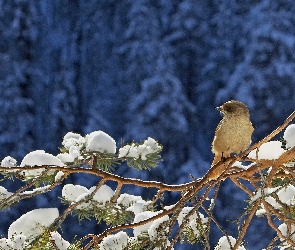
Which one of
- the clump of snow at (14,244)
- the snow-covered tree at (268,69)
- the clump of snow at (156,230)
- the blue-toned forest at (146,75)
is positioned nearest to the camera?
the clump of snow at (14,244)

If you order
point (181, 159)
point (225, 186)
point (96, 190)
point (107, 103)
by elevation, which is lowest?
point (96, 190)

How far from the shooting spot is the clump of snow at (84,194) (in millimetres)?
1513

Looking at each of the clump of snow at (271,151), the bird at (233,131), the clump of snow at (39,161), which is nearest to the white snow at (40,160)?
the clump of snow at (39,161)

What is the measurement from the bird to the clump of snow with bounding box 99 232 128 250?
2.06ft

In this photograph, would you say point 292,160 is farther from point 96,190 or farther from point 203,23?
point 203,23

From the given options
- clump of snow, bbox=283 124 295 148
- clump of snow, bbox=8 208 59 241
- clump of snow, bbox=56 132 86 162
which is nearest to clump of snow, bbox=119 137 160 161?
clump of snow, bbox=56 132 86 162

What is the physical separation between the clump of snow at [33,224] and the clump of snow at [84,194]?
11cm

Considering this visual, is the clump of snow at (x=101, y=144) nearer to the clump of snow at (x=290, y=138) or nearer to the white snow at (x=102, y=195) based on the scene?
the white snow at (x=102, y=195)

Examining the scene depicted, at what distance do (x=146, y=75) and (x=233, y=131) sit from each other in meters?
6.20

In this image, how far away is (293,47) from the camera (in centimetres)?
798

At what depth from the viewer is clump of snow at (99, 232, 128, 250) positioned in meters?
1.35

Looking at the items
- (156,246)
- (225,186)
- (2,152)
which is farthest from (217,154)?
(2,152)

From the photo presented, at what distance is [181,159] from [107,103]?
5.87 feet

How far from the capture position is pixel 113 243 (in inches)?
53.4
